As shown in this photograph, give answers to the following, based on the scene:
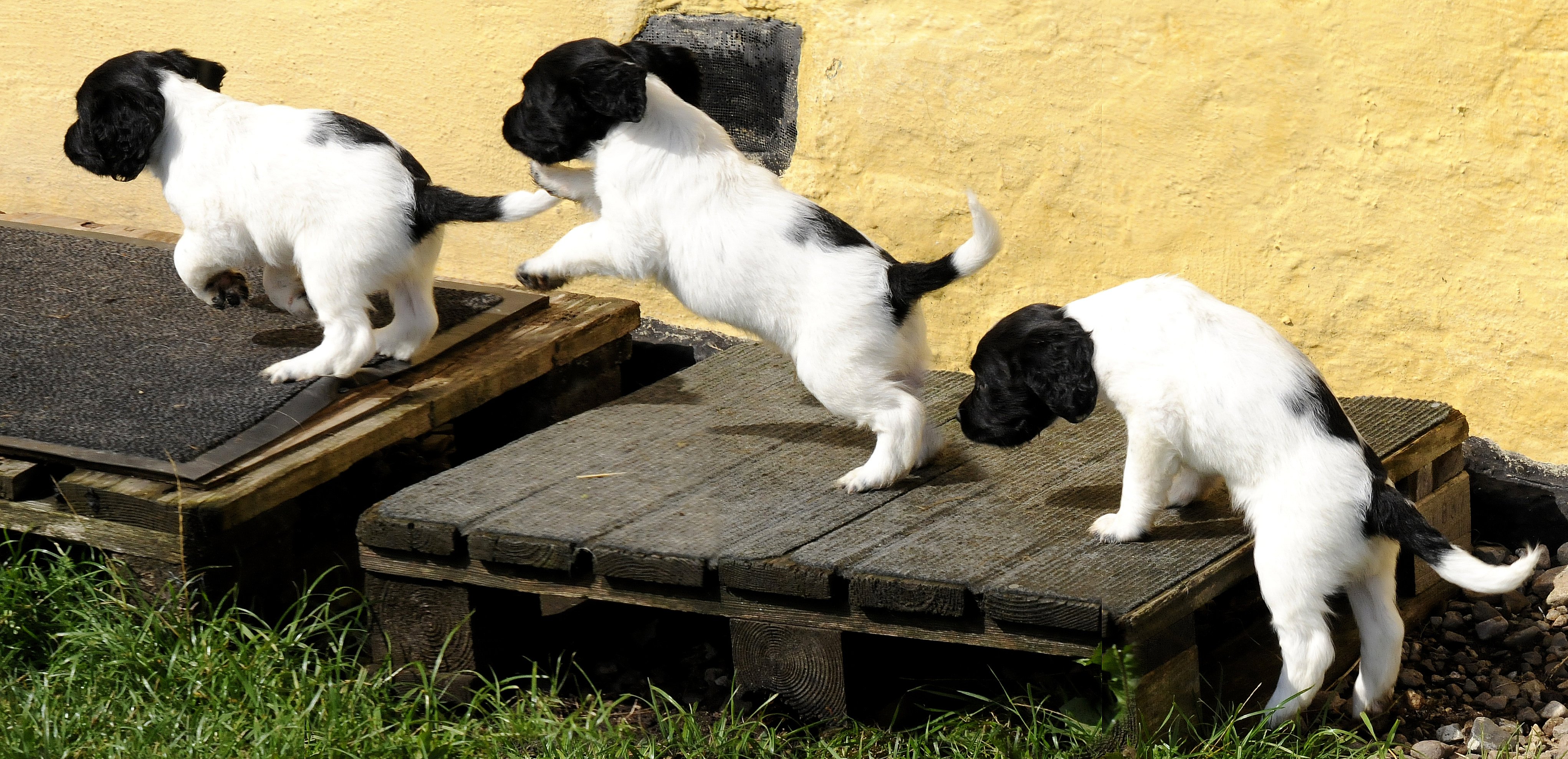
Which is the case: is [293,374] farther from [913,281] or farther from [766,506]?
[913,281]

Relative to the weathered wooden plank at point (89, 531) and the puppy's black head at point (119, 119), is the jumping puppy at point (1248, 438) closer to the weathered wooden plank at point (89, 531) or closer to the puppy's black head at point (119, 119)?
the weathered wooden plank at point (89, 531)

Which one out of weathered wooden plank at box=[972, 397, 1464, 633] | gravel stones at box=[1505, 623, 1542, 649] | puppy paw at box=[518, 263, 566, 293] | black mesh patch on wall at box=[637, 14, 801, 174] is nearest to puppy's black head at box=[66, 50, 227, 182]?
puppy paw at box=[518, 263, 566, 293]

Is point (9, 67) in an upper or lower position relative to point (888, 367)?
upper

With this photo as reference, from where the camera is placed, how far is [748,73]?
4.91m

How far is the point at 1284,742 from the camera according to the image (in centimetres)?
329

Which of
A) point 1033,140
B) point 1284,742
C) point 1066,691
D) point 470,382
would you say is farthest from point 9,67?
point 1284,742

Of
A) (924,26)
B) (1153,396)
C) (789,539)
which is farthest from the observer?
(924,26)

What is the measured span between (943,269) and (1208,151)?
Answer: 3.95 feet

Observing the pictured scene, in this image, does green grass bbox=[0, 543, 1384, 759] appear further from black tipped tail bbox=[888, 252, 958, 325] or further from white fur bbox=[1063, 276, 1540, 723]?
black tipped tail bbox=[888, 252, 958, 325]

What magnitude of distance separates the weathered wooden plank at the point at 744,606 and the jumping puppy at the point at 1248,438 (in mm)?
389

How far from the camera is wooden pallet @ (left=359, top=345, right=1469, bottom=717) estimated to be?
321 cm

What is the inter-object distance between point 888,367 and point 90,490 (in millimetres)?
1945

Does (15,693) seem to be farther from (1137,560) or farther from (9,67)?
(9,67)

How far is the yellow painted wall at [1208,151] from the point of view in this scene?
4.04 m
